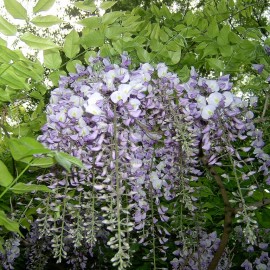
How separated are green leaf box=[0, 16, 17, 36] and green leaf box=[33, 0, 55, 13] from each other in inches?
4.4

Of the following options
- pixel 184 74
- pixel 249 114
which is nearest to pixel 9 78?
pixel 184 74

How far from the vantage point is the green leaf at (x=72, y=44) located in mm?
1901

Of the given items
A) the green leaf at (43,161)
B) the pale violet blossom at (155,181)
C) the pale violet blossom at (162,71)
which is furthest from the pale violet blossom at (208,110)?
the green leaf at (43,161)

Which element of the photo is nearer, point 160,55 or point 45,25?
point 45,25

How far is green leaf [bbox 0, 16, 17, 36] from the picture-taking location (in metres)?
1.39

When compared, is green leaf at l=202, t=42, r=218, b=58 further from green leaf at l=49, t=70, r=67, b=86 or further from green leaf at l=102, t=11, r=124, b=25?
green leaf at l=49, t=70, r=67, b=86

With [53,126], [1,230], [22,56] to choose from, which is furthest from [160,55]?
[1,230]

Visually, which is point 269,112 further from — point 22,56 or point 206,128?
point 22,56

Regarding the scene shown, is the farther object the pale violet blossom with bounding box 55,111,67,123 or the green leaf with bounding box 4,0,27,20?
the pale violet blossom with bounding box 55,111,67,123

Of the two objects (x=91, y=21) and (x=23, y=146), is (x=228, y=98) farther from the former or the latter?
(x=23, y=146)

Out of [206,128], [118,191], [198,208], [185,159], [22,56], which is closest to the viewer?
[118,191]

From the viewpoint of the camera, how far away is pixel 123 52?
188 centimetres

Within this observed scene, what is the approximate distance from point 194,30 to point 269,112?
736mm

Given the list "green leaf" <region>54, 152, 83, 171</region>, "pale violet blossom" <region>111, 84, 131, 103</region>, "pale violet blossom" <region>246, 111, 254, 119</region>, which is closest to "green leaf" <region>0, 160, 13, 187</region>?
"green leaf" <region>54, 152, 83, 171</region>
